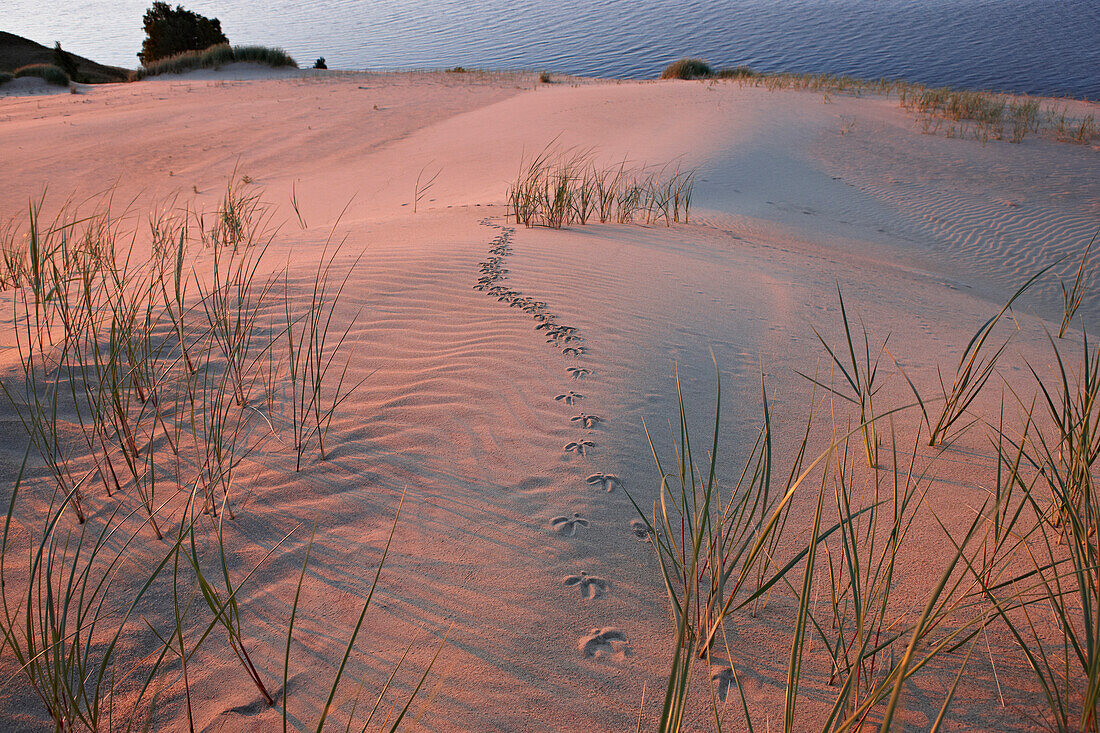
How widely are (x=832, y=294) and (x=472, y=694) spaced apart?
3802 mm

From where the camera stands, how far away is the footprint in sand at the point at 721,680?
4.88 feet

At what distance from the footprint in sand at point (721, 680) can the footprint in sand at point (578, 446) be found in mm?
958

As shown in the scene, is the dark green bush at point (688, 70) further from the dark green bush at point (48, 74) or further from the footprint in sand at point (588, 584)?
the footprint in sand at point (588, 584)

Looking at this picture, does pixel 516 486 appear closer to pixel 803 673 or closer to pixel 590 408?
pixel 590 408

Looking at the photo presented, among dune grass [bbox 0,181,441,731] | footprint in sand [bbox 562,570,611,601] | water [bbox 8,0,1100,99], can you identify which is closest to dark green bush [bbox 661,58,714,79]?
water [bbox 8,0,1100,99]

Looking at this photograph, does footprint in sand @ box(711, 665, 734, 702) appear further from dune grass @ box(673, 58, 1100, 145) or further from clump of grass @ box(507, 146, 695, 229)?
dune grass @ box(673, 58, 1100, 145)

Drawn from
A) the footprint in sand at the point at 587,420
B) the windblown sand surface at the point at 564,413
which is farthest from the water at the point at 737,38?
the footprint in sand at the point at 587,420

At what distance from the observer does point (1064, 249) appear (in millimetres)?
6980

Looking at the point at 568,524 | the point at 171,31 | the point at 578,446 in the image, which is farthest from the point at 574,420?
the point at 171,31

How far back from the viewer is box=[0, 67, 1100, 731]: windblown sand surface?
1.51m

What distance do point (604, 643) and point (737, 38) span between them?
35.4 meters

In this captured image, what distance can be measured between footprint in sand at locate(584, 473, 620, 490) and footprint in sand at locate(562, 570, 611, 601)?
41 centimetres

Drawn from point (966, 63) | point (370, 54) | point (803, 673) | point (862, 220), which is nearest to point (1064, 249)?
point (862, 220)

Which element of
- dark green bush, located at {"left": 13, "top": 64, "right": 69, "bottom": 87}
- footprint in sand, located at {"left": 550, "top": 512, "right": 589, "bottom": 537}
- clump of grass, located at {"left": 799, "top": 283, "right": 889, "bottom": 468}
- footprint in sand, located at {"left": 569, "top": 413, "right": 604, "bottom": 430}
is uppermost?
dark green bush, located at {"left": 13, "top": 64, "right": 69, "bottom": 87}
